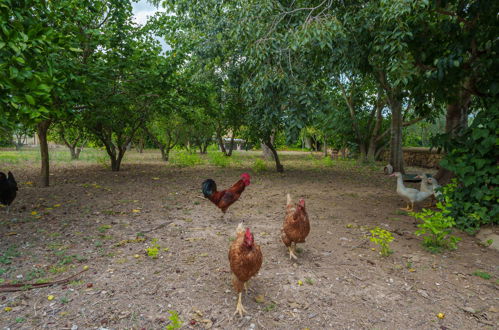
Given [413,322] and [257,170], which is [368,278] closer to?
[413,322]

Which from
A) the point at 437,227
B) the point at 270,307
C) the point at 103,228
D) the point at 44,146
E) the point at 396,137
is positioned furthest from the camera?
the point at 396,137

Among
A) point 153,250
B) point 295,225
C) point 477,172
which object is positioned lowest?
point 153,250

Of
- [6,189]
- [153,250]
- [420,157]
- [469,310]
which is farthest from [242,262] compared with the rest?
[420,157]

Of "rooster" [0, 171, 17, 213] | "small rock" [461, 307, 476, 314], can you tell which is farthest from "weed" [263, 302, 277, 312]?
"rooster" [0, 171, 17, 213]

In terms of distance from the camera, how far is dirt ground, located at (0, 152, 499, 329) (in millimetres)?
2613

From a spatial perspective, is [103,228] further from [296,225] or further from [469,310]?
[469,310]

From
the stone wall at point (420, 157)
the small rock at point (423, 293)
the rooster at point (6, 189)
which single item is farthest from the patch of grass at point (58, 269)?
the stone wall at point (420, 157)

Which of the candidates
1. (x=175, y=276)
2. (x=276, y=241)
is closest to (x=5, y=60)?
(x=175, y=276)

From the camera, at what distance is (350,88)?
1636 centimetres

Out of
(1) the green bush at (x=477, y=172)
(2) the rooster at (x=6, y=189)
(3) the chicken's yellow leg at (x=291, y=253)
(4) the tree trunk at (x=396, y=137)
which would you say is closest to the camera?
(3) the chicken's yellow leg at (x=291, y=253)

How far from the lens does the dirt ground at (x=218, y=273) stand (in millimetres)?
2613

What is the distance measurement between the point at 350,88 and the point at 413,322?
51.1ft

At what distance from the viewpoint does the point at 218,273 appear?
3381 millimetres

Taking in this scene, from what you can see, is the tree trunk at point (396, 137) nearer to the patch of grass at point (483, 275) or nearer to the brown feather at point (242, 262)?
the patch of grass at point (483, 275)
